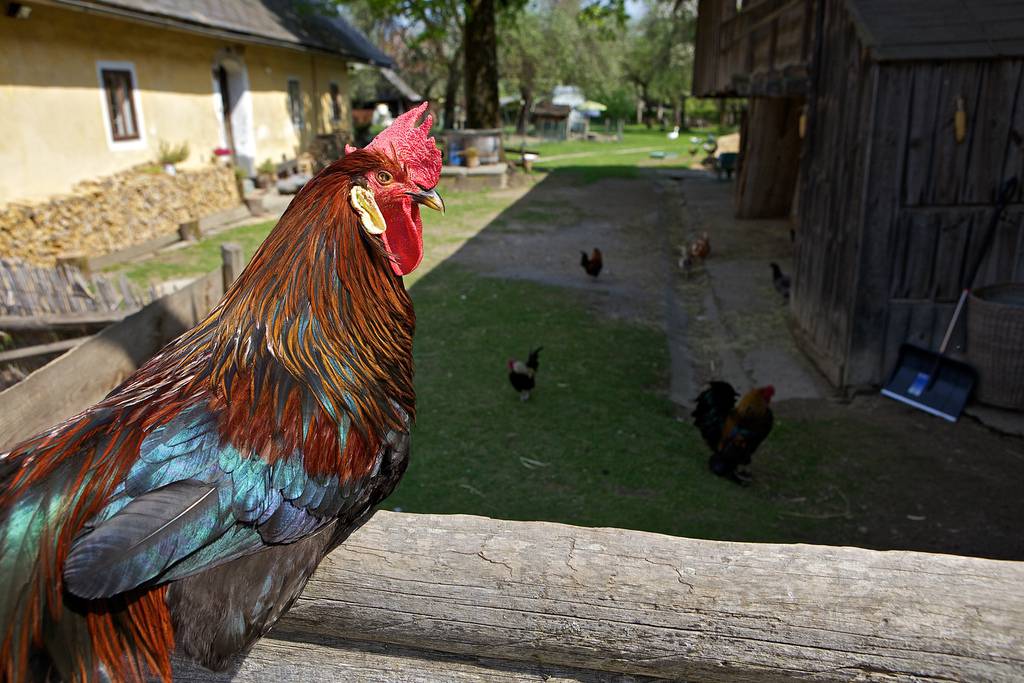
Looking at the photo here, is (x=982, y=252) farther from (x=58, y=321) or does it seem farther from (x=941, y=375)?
(x=58, y=321)

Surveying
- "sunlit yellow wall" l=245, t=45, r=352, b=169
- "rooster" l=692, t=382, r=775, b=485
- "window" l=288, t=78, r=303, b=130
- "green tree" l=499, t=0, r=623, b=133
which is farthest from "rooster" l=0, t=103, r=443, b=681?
"green tree" l=499, t=0, r=623, b=133

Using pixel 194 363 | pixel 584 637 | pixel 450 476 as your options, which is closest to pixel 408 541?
pixel 584 637

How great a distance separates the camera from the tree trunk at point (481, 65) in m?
21.9

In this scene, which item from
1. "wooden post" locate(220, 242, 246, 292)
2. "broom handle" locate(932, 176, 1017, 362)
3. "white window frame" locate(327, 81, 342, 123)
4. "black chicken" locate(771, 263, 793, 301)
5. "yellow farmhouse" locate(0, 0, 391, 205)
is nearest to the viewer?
"wooden post" locate(220, 242, 246, 292)

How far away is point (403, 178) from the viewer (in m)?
2.07

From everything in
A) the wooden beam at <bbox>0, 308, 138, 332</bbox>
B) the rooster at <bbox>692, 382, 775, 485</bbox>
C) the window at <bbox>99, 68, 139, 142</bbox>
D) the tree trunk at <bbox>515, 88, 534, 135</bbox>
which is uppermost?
the tree trunk at <bbox>515, 88, 534, 135</bbox>

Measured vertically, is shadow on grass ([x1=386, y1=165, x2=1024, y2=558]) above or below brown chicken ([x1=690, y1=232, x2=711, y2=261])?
below

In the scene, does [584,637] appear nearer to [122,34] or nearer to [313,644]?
[313,644]

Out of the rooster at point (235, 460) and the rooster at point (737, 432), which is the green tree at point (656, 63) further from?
the rooster at point (235, 460)

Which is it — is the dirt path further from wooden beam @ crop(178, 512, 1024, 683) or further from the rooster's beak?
the rooster's beak

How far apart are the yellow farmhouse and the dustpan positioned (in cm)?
1243

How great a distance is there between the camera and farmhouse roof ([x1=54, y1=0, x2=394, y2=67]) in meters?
13.1

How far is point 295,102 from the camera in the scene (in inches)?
896

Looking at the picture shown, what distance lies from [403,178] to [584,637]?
1.36m
